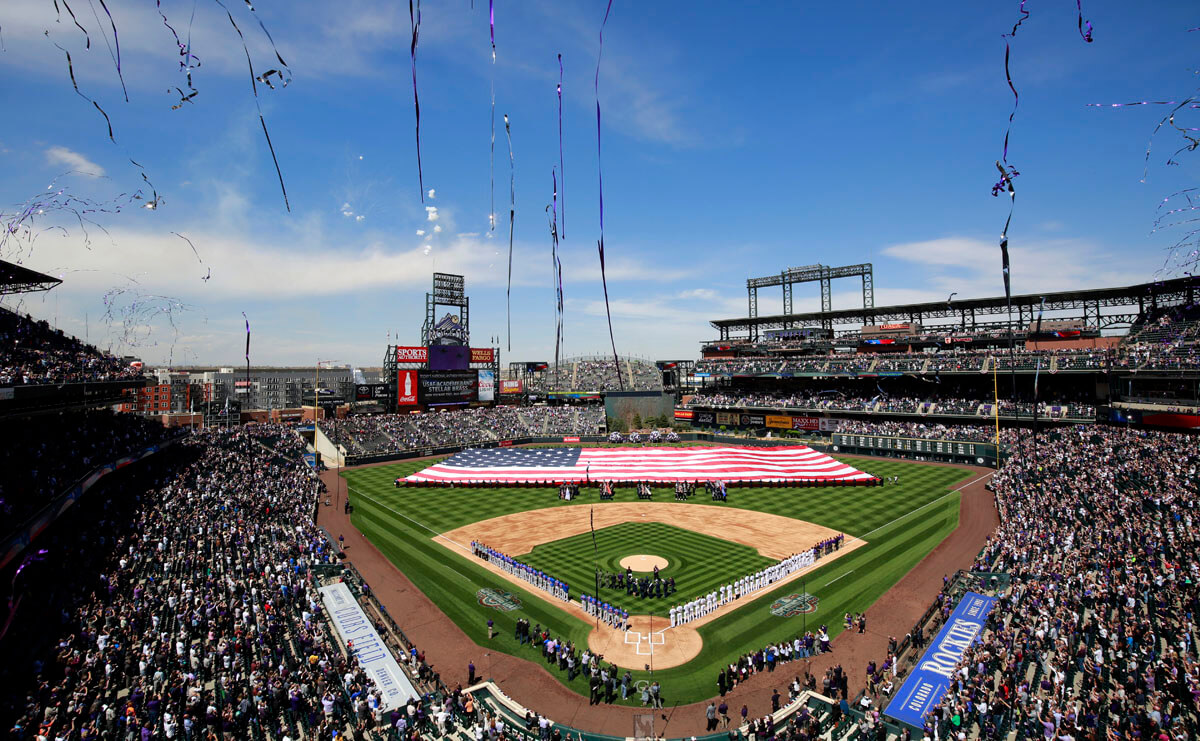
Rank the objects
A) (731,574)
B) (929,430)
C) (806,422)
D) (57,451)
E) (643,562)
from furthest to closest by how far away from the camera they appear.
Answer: (806,422)
(929,430)
(643,562)
(57,451)
(731,574)

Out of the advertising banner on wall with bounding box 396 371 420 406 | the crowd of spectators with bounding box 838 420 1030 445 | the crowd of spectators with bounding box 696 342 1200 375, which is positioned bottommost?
the crowd of spectators with bounding box 838 420 1030 445

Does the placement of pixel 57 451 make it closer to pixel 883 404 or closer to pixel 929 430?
pixel 929 430

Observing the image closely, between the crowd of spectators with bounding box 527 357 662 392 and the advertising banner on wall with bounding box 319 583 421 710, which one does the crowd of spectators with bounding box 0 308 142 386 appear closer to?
the advertising banner on wall with bounding box 319 583 421 710

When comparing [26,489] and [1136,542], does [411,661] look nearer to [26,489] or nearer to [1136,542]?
[26,489]

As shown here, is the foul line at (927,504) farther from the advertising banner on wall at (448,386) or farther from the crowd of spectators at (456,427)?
the advertising banner on wall at (448,386)

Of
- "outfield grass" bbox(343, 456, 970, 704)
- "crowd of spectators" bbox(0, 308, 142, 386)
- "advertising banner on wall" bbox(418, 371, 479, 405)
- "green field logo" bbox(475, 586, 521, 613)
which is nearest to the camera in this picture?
"outfield grass" bbox(343, 456, 970, 704)

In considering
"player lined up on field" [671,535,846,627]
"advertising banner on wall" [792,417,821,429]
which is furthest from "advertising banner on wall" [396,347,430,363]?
"player lined up on field" [671,535,846,627]

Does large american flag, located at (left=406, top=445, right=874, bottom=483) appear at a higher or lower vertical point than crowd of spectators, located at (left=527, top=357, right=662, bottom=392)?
lower

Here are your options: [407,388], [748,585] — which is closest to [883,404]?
[748,585]
